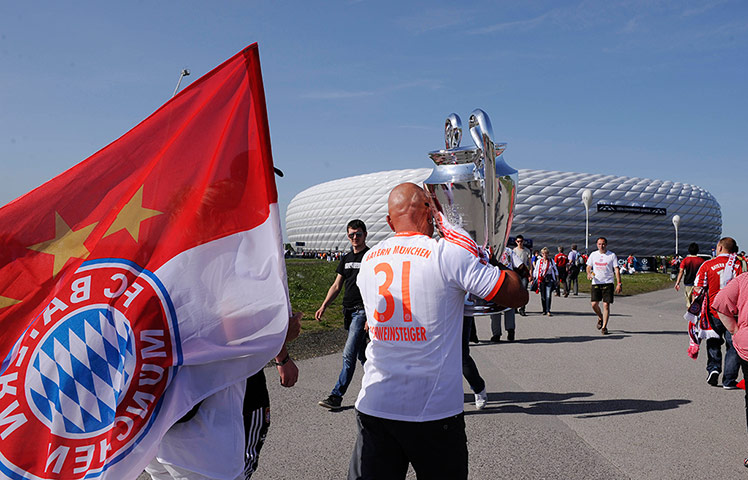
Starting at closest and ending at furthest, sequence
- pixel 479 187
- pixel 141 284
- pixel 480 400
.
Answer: pixel 141 284 < pixel 479 187 < pixel 480 400

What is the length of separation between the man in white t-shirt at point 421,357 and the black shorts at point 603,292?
10150 mm

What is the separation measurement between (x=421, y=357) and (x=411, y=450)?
0.40m

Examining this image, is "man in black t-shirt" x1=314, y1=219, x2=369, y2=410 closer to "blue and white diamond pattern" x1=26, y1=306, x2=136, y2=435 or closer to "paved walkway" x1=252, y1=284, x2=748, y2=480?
"paved walkway" x1=252, y1=284, x2=748, y2=480

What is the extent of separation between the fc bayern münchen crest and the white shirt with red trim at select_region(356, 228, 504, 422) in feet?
3.21

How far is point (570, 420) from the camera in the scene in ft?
19.7

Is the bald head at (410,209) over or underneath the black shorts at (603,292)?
over

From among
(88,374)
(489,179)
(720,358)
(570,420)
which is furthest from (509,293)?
(720,358)

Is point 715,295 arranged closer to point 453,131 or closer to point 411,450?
point 453,131

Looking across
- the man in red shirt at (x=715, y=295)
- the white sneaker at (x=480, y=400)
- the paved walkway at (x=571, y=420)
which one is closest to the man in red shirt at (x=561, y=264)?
the paved walkway at (x=571, y=420)

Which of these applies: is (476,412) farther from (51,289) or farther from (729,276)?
(51,289)

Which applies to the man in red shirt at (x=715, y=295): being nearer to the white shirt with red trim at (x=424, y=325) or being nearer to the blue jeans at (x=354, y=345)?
the blue jeans at (x=354, y=345)

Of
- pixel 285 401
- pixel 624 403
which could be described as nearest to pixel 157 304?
pixel 285 401

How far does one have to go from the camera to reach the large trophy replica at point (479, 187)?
13.0 ft

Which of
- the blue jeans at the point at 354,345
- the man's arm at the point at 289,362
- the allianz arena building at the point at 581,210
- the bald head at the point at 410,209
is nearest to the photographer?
the man's arm at the point at 289,362
